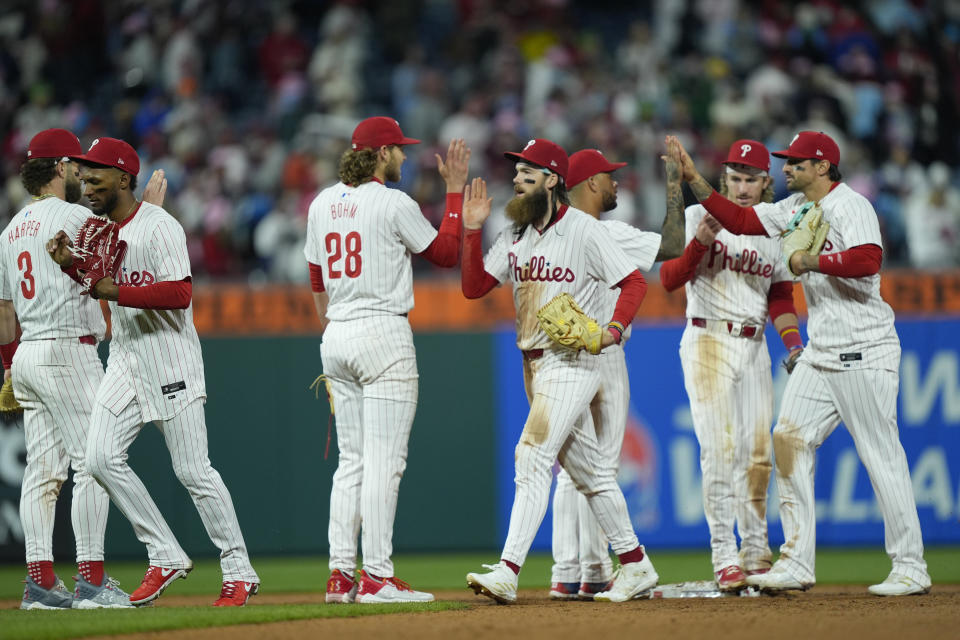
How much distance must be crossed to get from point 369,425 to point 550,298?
1078mm

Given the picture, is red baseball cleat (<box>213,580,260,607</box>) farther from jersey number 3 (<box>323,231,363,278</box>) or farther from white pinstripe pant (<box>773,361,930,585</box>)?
white pinstripe pant (<box>773,361,930,585</box>)

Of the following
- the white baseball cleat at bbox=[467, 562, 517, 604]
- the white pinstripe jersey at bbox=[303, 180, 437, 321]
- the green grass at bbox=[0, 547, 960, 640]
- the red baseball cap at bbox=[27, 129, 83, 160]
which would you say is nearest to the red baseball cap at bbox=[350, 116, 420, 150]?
the white pinstripe jersey at bbox=[303, 180, 437, 321]

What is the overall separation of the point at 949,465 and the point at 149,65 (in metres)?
10.1

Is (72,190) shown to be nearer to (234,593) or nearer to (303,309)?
(234,593)

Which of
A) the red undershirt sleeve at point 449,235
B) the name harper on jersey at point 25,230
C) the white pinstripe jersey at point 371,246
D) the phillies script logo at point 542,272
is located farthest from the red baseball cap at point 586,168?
the name harper on jersey at point 25,230

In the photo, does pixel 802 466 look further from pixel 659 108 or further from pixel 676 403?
pixel 659 108

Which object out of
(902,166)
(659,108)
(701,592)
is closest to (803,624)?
(701,592)

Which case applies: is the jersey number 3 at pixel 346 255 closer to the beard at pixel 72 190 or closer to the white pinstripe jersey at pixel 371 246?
the white pinstripe jersey at pixel 371 246

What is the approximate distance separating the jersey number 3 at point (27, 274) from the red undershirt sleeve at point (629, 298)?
2942 mm

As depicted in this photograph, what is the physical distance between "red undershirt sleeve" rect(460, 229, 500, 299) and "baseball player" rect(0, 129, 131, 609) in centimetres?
196

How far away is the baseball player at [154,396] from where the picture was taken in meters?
6.19

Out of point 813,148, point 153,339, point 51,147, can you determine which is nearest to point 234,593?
point 153,339

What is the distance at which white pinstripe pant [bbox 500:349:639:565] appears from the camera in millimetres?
6105

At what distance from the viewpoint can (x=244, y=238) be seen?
41.0 feet
